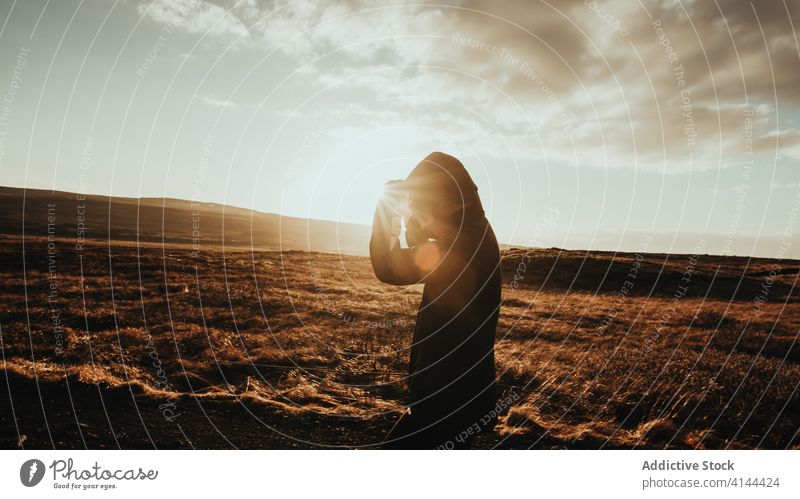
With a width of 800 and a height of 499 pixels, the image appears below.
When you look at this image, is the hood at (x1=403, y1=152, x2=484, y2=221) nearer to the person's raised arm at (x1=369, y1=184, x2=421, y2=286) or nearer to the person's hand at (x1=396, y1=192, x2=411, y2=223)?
the person's hand at (x1=396, y1=192, x2=411, y2=223)

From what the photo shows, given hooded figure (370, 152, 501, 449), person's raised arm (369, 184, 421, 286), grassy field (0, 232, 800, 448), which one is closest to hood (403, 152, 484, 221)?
hooded figure (370, 152, 501, 449)

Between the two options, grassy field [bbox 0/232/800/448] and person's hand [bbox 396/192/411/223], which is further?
grassy field [bbox 0/232/800/448]

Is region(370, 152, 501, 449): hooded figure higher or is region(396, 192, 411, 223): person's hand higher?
region(396, 192, 411, 223): person's hand

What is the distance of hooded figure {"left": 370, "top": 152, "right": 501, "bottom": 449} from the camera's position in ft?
12.3

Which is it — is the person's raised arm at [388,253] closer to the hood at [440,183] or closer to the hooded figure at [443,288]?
the hooded figure at [443,288]

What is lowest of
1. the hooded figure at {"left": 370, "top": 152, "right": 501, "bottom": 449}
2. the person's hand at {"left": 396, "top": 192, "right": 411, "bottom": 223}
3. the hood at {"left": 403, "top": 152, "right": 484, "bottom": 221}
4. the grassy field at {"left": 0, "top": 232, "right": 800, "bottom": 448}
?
the grassy field at {"left": 0, "top": 232, "right": 800, "bottom": 448}

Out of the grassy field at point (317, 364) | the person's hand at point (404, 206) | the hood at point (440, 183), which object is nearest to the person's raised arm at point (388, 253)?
the person's hand at point (404, 206)

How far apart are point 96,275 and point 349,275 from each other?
14.7 meters

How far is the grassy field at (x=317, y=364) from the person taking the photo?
7.20 m

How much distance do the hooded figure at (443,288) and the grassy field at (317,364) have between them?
12.5ft

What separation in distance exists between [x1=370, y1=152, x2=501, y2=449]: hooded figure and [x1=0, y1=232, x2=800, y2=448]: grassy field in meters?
3.82

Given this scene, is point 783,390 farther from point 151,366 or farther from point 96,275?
point 96,275

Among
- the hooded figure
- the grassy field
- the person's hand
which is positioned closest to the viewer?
the hooded figure

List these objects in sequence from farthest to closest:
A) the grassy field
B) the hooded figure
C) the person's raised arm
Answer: the grassy field < the hooded figure < the person's raised arm
